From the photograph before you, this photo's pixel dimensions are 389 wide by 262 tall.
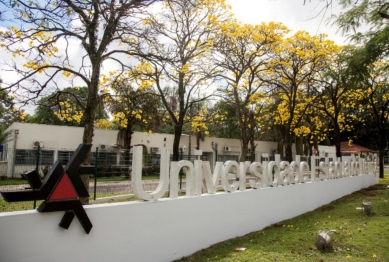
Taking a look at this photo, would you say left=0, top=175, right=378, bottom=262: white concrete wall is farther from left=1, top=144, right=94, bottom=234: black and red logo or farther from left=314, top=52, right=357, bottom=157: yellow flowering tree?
left=314, top=52, right=357, bottom=157: yellow flowering tree

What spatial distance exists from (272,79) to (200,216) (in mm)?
11628

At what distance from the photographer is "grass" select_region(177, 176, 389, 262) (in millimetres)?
5074

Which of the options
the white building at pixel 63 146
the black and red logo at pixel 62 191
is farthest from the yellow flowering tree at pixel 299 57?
the black and red logo at pixel 62 191

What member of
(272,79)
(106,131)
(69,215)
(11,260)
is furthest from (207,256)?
(106,131)

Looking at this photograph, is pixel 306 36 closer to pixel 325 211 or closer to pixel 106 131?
pixel 325 211

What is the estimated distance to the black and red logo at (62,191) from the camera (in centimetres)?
345

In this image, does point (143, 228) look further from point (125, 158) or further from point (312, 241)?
point (125, 158)

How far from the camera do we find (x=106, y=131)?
22281mm

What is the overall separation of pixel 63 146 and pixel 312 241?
57.0ft

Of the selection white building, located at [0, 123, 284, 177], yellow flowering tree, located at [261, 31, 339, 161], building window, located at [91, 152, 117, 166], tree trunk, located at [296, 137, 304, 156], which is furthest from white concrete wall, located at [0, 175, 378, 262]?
tree trunk, located at [296, 137, 304, 156]

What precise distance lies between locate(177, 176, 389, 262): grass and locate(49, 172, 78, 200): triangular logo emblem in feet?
7.43

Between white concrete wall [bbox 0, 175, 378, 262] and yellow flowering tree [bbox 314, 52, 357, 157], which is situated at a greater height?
yellow flowering tree [bbox 314, 52, 357, 157]

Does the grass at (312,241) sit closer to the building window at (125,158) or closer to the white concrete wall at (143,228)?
the white concrete wall at (143,228)

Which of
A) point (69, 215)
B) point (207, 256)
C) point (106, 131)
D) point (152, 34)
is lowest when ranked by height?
point (207, 256)
